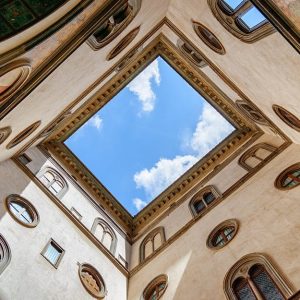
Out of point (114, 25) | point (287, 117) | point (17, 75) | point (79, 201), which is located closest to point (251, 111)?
point (287, 117)

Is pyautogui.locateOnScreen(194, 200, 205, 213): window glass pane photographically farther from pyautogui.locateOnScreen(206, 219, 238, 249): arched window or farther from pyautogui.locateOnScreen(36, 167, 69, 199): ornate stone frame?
pyautogui.locateOnScreen(36, 167, 69, 199): ornate stone frame

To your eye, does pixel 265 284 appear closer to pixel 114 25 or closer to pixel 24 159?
pixel 114 25

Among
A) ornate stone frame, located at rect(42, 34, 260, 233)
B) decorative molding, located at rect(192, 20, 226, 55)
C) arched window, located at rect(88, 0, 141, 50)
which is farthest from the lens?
ornate stone frame, located at rect(42, 34, 260, 233)

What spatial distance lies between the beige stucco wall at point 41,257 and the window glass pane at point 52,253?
0.65 feet

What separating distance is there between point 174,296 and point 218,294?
4.95 feet

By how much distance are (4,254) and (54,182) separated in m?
5.25

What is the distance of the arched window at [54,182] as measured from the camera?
13.0 m

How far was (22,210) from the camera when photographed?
10508mm

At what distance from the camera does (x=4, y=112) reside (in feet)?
24.4

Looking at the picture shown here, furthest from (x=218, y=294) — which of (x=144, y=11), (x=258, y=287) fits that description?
(x=144, y=11)

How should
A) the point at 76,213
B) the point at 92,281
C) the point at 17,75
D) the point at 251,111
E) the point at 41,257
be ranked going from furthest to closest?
the point at 251,111
the point at 76,213
the point at 92,281
the point at 41,257
the point at 17,75

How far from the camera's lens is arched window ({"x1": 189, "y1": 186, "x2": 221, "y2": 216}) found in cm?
1262

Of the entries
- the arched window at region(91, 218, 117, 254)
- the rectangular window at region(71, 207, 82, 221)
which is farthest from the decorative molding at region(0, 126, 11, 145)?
the arched window at region(91, 218, 117, 254)

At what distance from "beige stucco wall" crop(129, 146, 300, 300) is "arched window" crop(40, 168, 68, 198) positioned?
4299 millimetres
